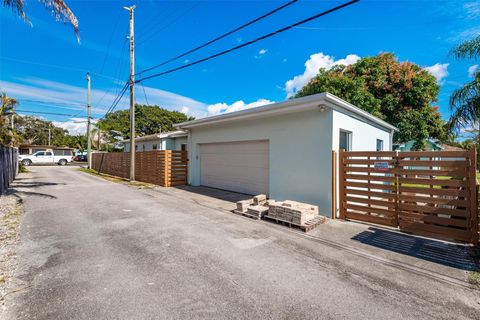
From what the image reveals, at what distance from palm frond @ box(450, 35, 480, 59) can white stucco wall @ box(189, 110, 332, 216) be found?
326 centimetres

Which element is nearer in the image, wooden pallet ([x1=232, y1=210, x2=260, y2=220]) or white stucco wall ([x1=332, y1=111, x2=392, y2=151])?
wooden pallet ([x1=232, y1=210, x2=260, y2=220])

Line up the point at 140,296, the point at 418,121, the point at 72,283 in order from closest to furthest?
the point at 140,296
the point at 72,283
the point at 418,121

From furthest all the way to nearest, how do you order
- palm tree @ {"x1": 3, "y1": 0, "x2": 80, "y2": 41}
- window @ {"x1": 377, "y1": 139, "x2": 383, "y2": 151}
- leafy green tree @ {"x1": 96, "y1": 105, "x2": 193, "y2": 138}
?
1. leafy green tree @ {"x1": 96, "y1": 105, "x2": 193, "y2": 138}
2. window @ {"x1": 377, "y1": 139, "x2": 383, "y2": 151}
3. palm tree @ {"x1": 3, "y1": 0, "x2": 80, "y2": 41}

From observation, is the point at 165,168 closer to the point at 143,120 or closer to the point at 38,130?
the point at 143,120

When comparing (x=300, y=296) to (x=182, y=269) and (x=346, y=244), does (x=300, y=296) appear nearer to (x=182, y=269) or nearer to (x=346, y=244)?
(x=182, y=269)

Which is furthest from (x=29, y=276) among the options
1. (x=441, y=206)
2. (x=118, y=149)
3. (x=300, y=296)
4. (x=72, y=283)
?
(x=118, y=149)

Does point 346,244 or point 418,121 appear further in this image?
point 418,121

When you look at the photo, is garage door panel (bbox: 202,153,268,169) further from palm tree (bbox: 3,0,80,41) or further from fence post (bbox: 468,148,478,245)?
palm tree (bbox: 3,0,80,41)

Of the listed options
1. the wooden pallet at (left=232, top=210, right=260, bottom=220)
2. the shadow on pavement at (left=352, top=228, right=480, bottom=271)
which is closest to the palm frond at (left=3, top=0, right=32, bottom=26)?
the wooden pallet at (left=232, top=210, right=260, bottom=220)

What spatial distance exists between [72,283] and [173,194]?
22.2 feet

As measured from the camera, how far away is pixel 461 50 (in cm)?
573

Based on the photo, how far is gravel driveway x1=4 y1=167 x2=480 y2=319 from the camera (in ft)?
8.26

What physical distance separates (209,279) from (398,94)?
16.5 m

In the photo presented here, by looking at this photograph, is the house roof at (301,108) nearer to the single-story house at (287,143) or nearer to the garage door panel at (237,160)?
the single-story house at (287,143)
